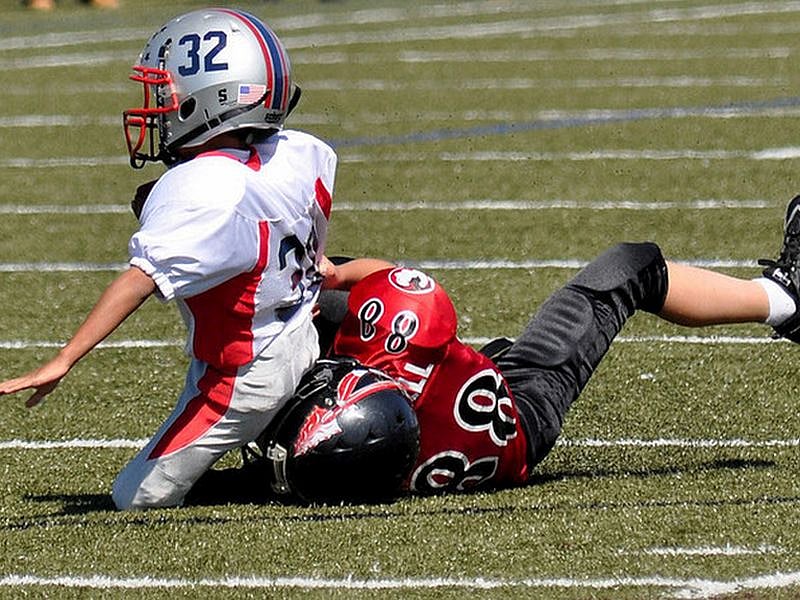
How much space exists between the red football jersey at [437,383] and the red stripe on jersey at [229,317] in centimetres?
39

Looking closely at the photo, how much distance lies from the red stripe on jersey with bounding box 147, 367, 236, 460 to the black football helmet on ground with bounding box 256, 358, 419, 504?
15cm

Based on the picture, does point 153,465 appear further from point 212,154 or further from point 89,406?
point 89,406

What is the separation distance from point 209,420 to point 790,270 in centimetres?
176

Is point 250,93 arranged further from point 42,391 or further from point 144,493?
point 144,493

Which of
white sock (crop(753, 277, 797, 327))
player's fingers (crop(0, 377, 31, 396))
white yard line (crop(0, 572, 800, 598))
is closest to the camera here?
white yard line (crop(0, 572, 800, 598))

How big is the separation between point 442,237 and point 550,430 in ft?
12.2

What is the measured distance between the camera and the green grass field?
4.07 m

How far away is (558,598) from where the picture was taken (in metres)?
3.77

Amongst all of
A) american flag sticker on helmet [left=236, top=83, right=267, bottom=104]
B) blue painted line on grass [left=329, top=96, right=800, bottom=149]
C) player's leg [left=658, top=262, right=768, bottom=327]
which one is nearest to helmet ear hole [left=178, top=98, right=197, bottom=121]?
american flag sticker on helmet [left=236, top=83, right=267, bottom=104]

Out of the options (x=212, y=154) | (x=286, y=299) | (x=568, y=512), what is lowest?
(x=568, y=512)

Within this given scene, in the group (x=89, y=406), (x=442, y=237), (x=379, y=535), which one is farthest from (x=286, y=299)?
(x=442, y=237)

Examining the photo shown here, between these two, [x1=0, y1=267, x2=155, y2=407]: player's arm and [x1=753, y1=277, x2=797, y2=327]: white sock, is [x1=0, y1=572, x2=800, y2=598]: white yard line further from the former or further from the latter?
[x1=753, y1=277, x2=797, y2=327]: white sock

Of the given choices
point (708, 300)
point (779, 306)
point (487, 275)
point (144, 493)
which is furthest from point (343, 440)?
point (487, 275)

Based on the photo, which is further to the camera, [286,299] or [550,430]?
[550,430]
